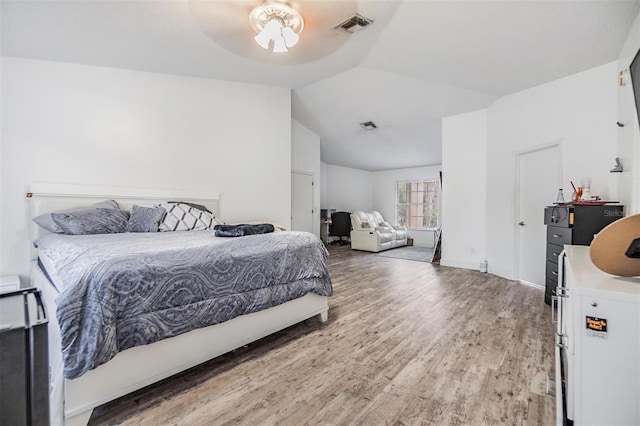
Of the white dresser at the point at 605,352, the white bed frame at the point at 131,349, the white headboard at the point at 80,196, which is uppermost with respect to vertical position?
the white headboard at the point at 80,196

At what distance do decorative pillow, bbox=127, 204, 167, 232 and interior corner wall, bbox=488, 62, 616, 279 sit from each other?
4.70 m

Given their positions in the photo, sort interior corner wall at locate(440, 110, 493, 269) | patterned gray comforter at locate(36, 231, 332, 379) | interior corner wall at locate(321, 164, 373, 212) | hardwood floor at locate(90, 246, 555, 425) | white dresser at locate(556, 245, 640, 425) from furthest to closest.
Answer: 1. interior corner wall at locate(321, 164, 373, 212)
2. interior corner wall at locate(440, 110, 493, 269)
3. hardwood floor at locate(90, 246, 555, 425)
4. patterned gray comforter at locate(36, 231, 332, 379)
5. white dresser at locate(556, 245, 640, 425)

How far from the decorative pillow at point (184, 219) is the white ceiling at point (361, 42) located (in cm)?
170

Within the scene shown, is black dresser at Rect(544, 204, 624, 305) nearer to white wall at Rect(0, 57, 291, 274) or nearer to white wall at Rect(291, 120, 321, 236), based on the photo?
white wall at Rect(0, 57, 291, 274)

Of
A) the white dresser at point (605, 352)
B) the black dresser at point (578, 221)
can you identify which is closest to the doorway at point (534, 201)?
the black dresser at point (578, 221)

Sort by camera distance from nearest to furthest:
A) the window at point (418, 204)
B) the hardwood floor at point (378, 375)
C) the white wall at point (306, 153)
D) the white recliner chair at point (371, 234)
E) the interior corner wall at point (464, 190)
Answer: the hardwood floor at point (378, 375)
the interior corner wall at point (464, 190)
the white wall at point (306, 153)
the white recliner chair at point (371, 234)
the window at point (418, 204)

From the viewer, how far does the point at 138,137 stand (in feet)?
10.8

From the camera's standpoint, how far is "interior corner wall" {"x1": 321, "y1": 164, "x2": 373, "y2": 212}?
8328 millimetres

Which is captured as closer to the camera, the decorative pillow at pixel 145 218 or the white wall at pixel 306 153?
the decorative pillow at pixel 145 218

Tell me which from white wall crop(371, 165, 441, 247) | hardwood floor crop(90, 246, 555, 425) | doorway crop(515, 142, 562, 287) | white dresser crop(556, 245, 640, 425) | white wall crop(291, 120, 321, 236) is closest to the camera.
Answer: white dresser crop(556, 245, 640, 425)

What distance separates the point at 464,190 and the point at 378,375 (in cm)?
406

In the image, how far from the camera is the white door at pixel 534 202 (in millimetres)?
3621

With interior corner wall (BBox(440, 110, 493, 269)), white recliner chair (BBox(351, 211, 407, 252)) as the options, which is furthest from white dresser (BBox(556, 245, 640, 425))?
white recliner chair (BBox(351, 211, 407, 252))

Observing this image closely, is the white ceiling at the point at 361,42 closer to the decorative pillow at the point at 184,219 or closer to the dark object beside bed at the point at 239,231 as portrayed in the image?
the decorative pillow at the point at 184,219
